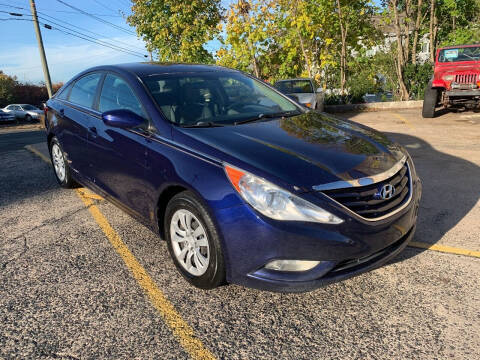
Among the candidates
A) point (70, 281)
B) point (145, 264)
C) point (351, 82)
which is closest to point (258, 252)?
point (145, 264)

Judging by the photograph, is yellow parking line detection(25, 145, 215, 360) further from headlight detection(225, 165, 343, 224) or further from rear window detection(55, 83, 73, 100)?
rear window detection(55, 83, 73, 100)

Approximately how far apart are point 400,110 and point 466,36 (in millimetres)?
5921

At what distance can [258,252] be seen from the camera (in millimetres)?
2254

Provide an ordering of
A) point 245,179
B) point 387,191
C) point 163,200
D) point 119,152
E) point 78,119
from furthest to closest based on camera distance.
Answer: point 78,119
point 119,152
point 163,200
point 387,191
point 245,179

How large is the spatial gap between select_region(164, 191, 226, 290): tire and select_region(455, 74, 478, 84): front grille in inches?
400

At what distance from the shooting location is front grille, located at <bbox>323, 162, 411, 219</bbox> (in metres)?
2.28

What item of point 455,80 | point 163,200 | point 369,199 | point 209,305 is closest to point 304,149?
point 369,199

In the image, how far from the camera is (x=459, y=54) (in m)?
10.6

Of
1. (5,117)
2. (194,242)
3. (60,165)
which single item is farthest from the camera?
(5,117)

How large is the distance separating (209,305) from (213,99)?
1.80 meters

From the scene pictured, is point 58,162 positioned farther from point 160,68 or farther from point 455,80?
point 455,80

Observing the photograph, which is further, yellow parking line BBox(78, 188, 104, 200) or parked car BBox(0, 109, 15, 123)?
parked car BBox(0, 109, 15, 123)

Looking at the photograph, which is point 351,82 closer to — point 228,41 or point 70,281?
point 228,41

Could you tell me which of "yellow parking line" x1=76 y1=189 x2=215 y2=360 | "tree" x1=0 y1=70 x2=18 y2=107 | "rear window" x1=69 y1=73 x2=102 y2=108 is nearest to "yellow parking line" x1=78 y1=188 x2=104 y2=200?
"yellow parking line" x1=76 y1=189 x2=215 y2=360
